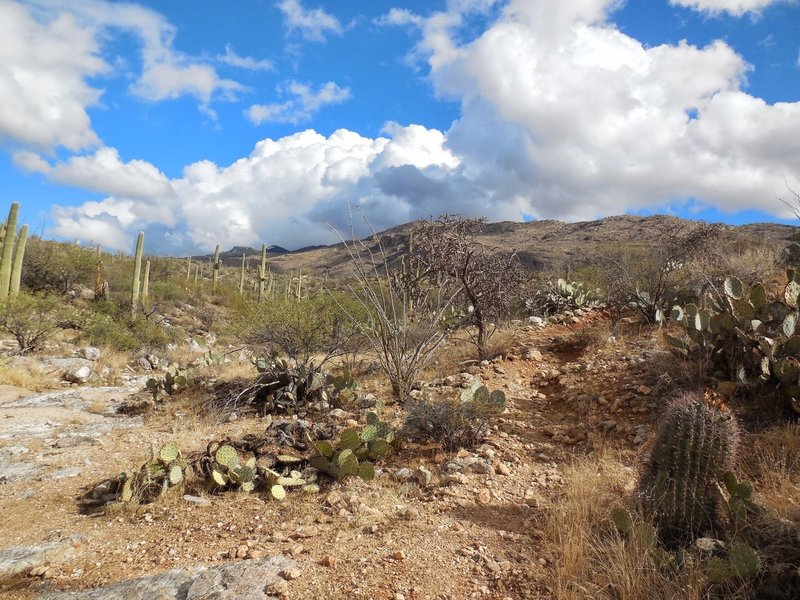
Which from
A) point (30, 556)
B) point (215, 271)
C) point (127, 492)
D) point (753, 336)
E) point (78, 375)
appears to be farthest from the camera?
point (215, 271)

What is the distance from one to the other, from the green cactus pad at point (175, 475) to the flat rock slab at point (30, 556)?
2.46 ft

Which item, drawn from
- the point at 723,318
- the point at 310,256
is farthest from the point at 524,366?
the point at 310,256

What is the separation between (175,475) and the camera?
13.5 feet

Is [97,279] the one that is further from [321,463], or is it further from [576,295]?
[321,463]

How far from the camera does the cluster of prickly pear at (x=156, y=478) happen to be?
4.01 m

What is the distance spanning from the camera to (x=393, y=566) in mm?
2912

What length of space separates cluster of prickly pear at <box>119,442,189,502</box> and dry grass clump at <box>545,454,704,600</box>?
9.59ft

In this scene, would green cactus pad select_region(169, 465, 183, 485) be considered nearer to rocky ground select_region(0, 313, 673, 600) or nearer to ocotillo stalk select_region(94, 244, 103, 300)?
rocky ground select_region(0, 313, 673, 600)

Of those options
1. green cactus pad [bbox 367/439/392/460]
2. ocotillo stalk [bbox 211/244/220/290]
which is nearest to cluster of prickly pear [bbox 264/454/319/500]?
green cactus pad [bbox 367/439/392/460]

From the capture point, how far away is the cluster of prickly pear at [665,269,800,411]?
472 centimetres

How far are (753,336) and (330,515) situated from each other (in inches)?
177

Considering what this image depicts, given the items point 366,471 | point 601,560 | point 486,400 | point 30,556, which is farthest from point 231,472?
point 601,560

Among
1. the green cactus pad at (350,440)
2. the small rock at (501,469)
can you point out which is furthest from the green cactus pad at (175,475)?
the small rock at (501,469)

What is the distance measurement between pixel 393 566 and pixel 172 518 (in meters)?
1.85
